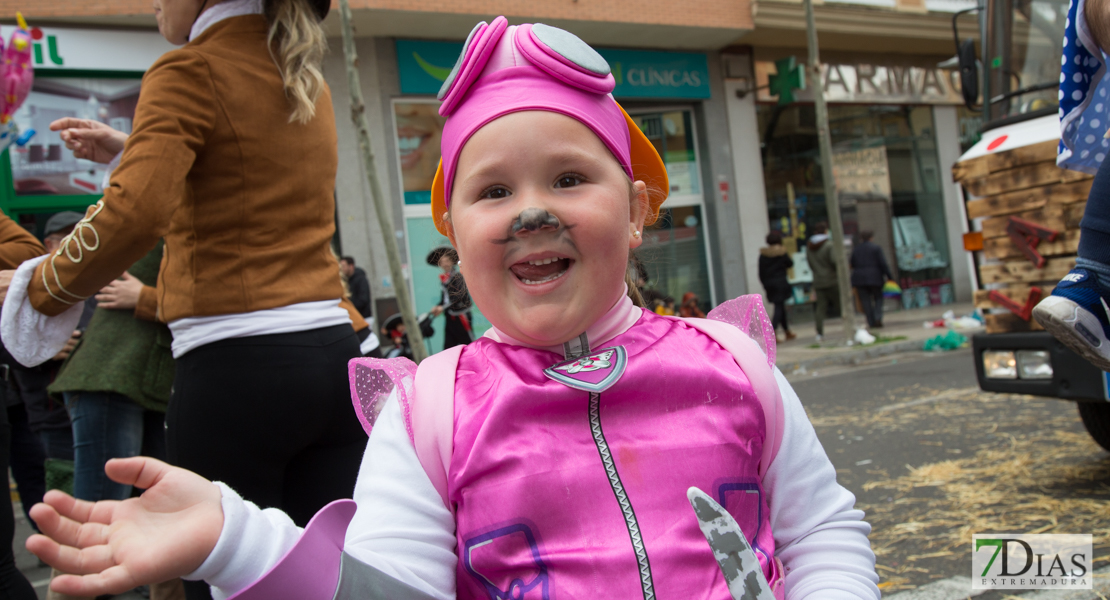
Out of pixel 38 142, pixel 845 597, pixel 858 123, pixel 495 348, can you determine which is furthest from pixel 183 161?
pixel 858 123

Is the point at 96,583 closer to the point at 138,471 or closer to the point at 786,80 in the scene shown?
the point at 138,471

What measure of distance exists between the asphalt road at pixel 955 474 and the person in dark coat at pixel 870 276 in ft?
19.3

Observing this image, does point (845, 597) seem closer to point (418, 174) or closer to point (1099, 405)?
point (1099, 405)

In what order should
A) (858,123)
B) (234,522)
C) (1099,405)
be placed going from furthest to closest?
(858,123), (1099,405), (234,522)

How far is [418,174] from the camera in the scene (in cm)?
1221

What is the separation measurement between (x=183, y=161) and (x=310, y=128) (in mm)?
388

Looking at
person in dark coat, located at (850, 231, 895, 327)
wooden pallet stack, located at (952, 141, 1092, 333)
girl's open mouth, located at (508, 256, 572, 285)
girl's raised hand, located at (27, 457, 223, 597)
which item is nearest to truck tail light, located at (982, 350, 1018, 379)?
wooden pallet stack, located at (952, 141, 1092, 333)

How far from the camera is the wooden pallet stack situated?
3.56 m

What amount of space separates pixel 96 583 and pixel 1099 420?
431cm

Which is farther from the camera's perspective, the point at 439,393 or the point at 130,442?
the point at 130,442

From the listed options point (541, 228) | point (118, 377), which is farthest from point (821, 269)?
point (541, 228)

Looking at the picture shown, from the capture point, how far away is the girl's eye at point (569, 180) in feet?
4.25

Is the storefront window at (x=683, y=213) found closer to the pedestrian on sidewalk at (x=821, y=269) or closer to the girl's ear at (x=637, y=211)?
the pedestrian on sidewalk at (x=821, y=269)

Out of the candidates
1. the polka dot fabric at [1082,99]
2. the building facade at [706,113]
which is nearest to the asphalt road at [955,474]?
the polka dot fabric at [1082,99]
